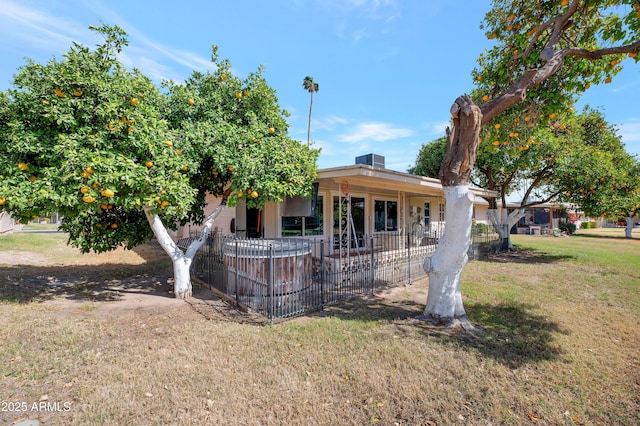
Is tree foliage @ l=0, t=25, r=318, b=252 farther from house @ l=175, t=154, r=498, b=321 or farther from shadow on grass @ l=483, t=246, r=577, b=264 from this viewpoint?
shadow on grass @ l=483, t=246, r=577, b=264

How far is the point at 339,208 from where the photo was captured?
31.1 ft

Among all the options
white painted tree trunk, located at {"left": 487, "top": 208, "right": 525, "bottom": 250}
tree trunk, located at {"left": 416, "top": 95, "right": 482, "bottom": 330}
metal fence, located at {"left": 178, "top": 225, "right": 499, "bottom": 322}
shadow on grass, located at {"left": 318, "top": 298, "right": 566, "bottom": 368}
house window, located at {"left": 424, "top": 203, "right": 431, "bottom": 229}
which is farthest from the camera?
house window, located at {"left": 424, "top": 203, "right": 431, "bottom": 229}

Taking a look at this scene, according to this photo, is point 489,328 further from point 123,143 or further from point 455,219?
point 123,143

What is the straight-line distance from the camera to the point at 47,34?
6102 millimetres

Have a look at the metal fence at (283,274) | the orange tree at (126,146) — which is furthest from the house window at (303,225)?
the orange tree at (126,146)

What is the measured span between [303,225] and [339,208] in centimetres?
149

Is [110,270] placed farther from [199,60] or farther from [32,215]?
[199,60]

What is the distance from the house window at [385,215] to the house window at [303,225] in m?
3.38

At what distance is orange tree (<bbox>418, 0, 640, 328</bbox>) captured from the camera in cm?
498

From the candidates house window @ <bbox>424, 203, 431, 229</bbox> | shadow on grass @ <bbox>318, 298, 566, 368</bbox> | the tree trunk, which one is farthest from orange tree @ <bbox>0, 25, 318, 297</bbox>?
house window @ <bbox>424, 203, 431, 229</bbox>

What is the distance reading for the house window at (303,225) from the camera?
9.80 meters

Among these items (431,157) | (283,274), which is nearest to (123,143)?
(283,274)

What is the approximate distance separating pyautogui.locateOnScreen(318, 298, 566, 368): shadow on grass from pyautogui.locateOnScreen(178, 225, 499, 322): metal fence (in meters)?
0.79

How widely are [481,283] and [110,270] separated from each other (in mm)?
12100
